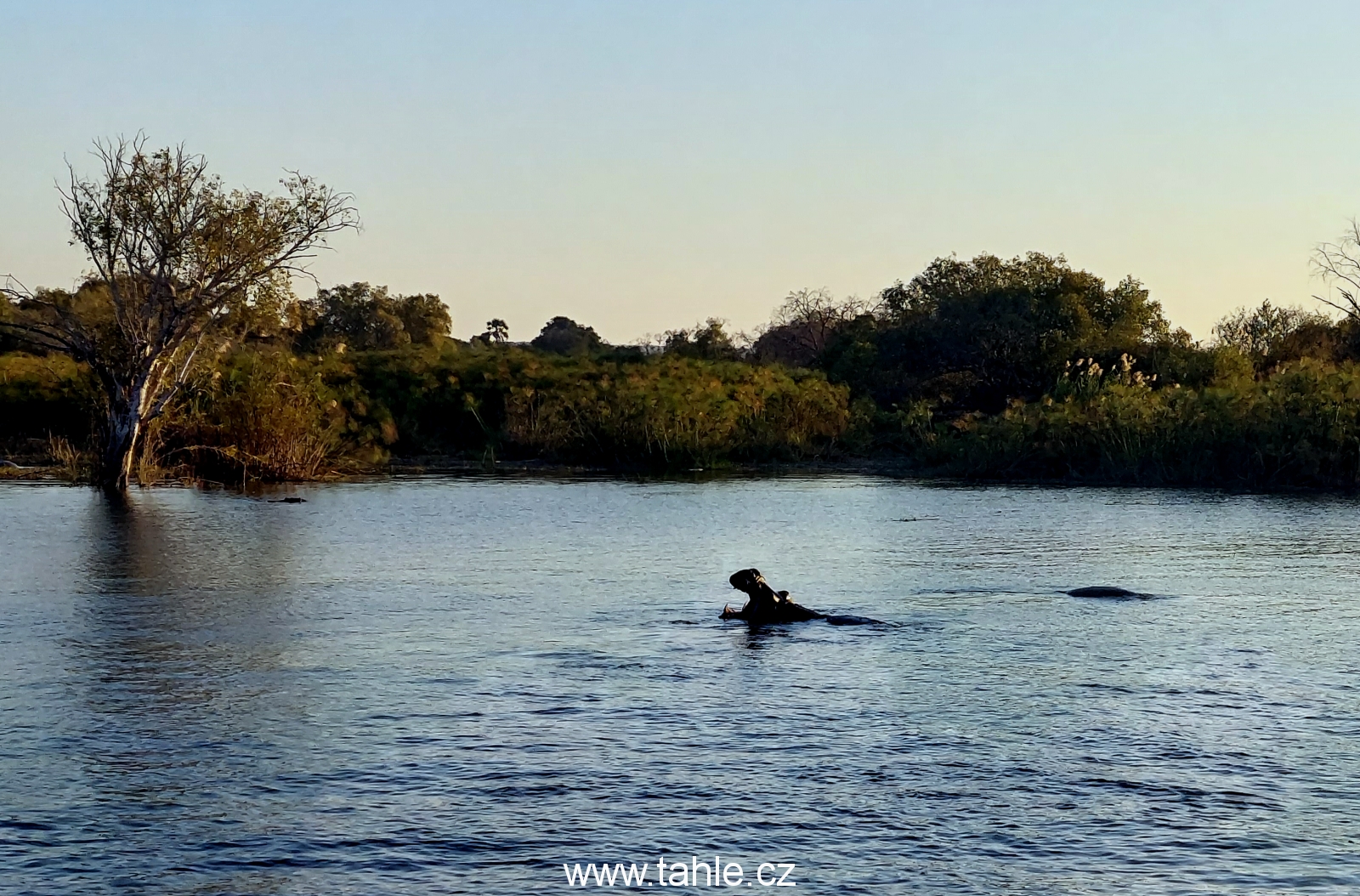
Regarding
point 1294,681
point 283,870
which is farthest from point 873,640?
point 283,870

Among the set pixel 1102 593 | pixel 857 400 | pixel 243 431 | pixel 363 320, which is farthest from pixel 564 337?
pixel 1102 593

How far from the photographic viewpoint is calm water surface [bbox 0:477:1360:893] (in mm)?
7445

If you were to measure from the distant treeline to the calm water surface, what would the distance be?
16.7 metres

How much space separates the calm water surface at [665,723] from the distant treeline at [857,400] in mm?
16713

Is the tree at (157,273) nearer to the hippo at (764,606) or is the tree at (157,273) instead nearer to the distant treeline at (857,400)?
the distant treeline at (857,400)

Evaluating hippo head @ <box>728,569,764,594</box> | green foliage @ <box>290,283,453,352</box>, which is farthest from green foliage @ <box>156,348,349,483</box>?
green foliage @ <box>290,283,453,352</box>

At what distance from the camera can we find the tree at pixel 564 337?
90000 millimetres

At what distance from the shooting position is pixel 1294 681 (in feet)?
37.9

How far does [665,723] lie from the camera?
10.1 meters

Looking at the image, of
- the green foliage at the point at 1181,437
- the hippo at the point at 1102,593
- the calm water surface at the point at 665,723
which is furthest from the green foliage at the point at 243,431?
the hippo at the point at 1102,593

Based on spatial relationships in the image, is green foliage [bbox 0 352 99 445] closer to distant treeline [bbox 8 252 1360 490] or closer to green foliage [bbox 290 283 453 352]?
distant treeline [bbox 8 252 1360 490]

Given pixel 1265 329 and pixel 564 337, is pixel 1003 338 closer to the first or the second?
pixel 1265 329

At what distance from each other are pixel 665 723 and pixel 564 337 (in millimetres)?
86522

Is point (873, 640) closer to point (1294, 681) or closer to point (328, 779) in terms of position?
point (1294, 681)
